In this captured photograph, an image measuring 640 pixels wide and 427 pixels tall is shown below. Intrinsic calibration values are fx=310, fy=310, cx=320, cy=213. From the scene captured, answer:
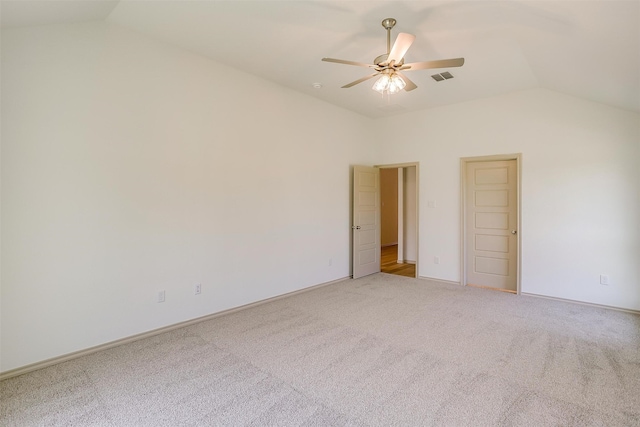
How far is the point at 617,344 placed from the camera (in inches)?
118

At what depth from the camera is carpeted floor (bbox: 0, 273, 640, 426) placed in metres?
2.00

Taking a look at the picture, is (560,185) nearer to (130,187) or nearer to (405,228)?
Answer: (405,228)

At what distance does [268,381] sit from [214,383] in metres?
0.40

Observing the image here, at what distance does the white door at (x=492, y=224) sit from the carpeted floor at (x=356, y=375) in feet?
4.10

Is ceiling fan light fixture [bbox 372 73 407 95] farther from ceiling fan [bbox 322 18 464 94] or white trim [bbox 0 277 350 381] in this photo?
white trim [bbox 0 277 350 381]

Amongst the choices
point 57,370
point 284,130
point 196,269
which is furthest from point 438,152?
point 57,370

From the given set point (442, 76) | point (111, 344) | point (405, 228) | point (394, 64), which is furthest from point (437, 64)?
point (405, 228)

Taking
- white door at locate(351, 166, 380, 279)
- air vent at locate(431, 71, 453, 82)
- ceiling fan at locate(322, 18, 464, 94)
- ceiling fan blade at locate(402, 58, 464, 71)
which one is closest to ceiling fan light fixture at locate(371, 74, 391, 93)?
ceiling fan at locate(322, 18, 464, 94)

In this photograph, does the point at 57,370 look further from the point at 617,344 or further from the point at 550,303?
the point at 550,303

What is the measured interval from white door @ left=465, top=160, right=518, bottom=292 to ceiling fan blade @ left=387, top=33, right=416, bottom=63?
10.9 feet

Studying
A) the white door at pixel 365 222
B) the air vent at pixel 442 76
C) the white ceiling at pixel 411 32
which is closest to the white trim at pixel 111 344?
the white door at pixel 365 222

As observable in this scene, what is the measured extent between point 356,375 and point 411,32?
3103mm

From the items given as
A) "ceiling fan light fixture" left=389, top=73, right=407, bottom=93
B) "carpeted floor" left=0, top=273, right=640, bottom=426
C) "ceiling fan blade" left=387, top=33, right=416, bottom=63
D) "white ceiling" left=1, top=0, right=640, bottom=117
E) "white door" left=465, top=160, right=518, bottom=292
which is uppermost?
"white ceiling" left=1, top=0, right=640, bottom=117

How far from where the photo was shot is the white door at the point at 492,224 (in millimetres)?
4895
